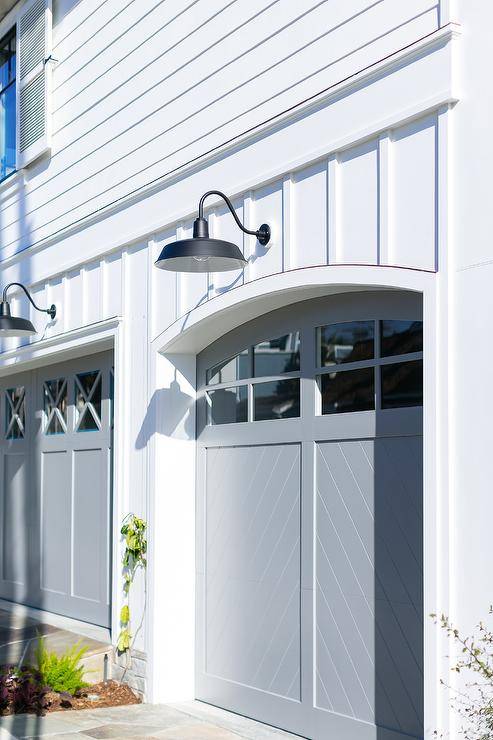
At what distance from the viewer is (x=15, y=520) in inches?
409

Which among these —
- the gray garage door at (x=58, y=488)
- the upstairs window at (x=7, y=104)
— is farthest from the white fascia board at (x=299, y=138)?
the upstairs window at (x=7, y=104)

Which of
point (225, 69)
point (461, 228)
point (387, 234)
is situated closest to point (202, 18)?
point (225, 69)

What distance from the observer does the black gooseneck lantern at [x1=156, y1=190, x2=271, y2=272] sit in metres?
5.55

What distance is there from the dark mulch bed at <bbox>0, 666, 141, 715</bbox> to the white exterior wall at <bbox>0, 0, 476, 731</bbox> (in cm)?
40

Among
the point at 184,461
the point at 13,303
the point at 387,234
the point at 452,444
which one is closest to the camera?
Answer: the point at 452,444

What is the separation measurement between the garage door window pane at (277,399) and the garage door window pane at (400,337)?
88 cm

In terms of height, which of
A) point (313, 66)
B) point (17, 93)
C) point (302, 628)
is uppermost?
point (17, 93)

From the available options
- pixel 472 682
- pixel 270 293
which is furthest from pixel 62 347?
pixel 472 682

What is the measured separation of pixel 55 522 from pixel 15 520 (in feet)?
3.57

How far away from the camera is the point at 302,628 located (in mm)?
6070

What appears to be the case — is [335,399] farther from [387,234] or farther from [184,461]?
[184,461]

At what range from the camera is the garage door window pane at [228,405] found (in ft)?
22.5

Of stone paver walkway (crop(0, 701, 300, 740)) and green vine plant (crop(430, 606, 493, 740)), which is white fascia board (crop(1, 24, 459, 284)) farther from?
stone paver walkway (crop(0, 701, 300, 740))

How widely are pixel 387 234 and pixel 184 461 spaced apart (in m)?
2.79
